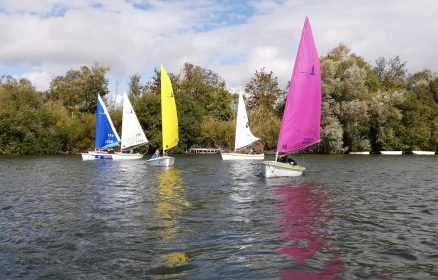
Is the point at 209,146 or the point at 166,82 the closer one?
the point at 166,82

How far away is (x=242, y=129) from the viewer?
5409 cm

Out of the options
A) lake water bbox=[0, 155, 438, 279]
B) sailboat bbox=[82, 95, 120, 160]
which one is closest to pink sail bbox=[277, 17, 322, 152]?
lake water bbox=[0, 155, 438, 279]

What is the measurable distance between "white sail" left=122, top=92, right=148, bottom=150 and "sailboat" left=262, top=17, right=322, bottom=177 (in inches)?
1168

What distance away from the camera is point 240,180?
28.5 m

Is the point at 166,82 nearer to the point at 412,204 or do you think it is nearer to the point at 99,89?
the point at 412,204

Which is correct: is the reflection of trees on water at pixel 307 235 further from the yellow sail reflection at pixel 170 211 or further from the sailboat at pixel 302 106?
the sailboat at pixel 302 106

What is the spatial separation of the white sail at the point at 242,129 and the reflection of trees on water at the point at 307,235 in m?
33.0

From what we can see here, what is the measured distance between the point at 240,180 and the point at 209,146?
55.8 metres

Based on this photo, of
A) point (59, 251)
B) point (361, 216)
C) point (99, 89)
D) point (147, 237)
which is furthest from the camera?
point (99, 89)

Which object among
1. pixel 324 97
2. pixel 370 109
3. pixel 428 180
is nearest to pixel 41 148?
pixel 324 97

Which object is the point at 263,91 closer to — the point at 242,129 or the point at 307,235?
the point at 242,129

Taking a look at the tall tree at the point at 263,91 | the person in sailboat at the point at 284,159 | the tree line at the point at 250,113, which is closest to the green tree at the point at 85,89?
the tree line at the point at 250,113

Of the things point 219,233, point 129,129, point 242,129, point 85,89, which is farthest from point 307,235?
point 85,89

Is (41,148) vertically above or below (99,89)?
below
